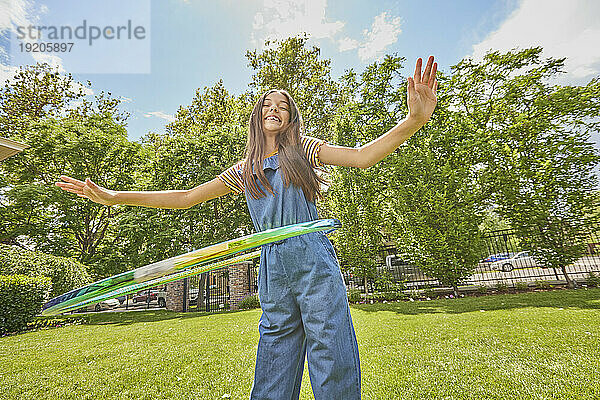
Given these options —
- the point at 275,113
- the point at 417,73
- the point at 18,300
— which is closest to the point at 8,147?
the point at 18,300

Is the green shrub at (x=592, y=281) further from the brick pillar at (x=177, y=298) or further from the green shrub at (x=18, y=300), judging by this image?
the green shrub at (x=18, y=300)

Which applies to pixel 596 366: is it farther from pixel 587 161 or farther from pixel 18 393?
pixel 587 161

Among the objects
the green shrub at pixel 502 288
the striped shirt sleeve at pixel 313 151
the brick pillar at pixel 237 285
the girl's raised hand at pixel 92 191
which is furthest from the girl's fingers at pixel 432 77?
the brick pillar at pixel 237 285

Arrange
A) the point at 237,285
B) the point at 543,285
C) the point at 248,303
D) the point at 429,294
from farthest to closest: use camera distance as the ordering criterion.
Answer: the point at 237,285 → the point at 248,303 → the point at 429,294 → the point at 543,285

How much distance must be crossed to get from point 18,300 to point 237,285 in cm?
773

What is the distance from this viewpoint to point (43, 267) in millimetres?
11359

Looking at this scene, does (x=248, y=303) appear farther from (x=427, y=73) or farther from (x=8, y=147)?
(x=427, y=73)

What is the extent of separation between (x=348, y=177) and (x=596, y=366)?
1067cm

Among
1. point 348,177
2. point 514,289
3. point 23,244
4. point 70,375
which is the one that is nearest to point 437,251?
point 514,289

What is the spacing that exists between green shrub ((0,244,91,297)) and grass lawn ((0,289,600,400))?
406cm

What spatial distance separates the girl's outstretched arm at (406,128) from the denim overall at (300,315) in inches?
11.8

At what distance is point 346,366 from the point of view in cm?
135

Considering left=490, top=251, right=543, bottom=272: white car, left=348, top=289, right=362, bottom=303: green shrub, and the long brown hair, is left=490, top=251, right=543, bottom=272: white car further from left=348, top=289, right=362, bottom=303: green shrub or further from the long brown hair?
the long brown hair

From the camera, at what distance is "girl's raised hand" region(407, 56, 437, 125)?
158cm
